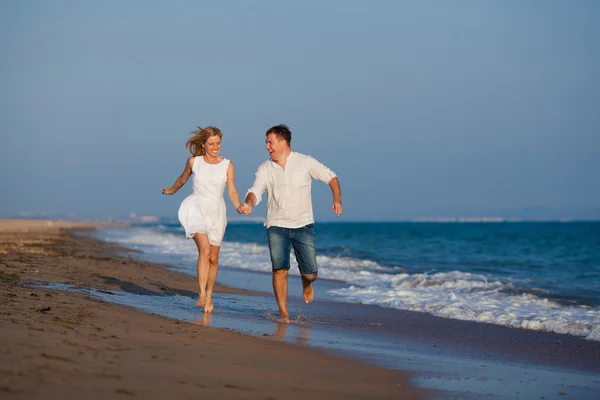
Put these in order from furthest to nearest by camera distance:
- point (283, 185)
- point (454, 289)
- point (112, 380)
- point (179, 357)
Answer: point (454, 289) < point (283, 185) < point (179, 357) < point (112, 380)

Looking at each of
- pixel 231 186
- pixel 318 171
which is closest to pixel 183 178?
pixel 231 186

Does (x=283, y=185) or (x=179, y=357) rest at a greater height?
(x=283, y=185)

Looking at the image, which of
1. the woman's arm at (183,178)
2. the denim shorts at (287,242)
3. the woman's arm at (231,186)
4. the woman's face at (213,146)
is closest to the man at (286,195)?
the denim shorts at (287,242)

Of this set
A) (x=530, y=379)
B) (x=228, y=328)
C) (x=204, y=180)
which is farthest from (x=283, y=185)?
(x=530, y=379)

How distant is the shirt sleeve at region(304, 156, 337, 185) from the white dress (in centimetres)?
90

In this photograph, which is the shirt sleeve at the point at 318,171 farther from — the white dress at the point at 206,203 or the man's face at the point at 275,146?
the white dress at the point at 206,203

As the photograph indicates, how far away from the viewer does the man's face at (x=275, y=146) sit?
7422 millimetres

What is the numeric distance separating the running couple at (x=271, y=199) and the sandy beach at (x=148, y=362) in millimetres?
1272

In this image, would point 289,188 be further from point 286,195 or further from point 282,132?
→ point 282,132

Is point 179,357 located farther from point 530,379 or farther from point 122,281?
point 122,281

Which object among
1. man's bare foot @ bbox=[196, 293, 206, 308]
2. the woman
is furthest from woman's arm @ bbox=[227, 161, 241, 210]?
man's bare foot @ bbox=[196, 293, 206, 308]

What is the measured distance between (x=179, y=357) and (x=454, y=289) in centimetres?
880

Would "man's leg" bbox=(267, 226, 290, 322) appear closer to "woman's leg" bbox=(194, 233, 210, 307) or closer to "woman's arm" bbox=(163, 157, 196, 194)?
"woman's leg" bbox=(194, 233, 210, 307)

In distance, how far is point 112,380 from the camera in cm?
383
